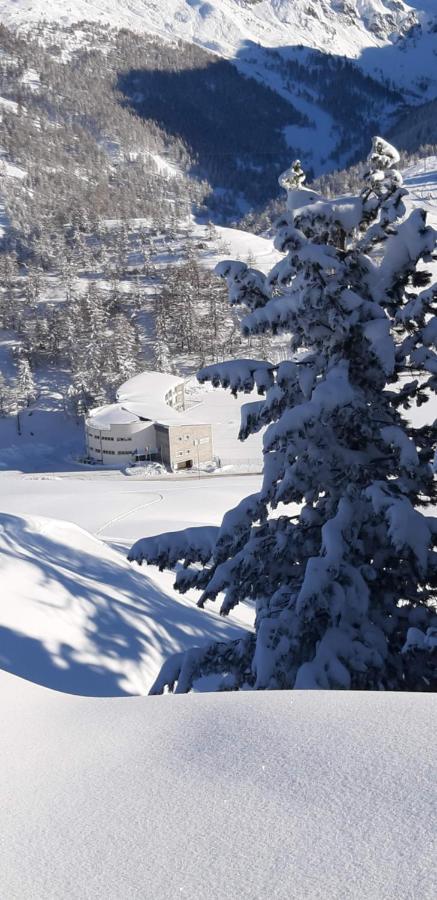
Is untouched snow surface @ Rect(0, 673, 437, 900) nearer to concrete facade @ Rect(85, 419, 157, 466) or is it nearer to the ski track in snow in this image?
the ski track in snow

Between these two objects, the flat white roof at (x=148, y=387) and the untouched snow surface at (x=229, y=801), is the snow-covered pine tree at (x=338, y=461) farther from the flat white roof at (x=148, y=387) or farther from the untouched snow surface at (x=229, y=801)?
the flat white roof at (x=148, y=387)

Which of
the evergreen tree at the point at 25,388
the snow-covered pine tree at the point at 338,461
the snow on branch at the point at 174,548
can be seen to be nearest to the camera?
the snow-covered pine tree at the point at 338,461

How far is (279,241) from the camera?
590 centimetres

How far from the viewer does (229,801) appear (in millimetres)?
2961

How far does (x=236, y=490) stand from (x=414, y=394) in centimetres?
2361

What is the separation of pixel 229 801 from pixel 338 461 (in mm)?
3895

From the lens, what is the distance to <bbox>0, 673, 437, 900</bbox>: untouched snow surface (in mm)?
2414

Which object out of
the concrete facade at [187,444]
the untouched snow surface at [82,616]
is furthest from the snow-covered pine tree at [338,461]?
the concrete facade at [187,444]

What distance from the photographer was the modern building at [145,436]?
168 ft

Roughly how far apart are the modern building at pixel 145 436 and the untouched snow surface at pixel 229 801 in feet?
155

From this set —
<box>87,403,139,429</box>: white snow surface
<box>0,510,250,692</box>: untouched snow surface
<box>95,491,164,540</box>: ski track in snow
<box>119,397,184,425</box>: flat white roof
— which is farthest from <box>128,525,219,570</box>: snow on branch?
<box>87,403,139,429</box>: white snow surface

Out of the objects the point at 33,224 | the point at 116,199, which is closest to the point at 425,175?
the point at 116,199

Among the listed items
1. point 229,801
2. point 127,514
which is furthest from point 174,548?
point 127,514

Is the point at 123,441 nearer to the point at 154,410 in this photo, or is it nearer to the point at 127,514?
the point at 154,410
